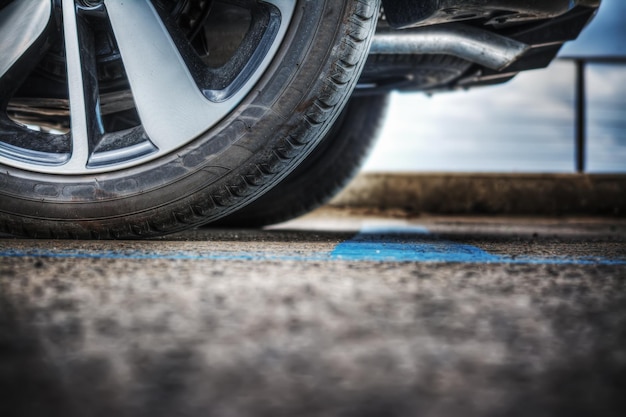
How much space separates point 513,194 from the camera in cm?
423

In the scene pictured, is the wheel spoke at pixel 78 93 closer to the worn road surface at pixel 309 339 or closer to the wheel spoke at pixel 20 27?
the wheel spoke at pixel 20 27

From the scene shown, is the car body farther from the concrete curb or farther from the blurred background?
the blurred background

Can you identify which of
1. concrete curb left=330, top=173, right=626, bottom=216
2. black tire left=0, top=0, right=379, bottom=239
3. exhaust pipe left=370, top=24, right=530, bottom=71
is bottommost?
concrete curb left=330, top=173, right=626, bottom=216

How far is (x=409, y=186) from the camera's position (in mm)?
4324

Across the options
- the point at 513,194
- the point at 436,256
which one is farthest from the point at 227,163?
the point at 513,194

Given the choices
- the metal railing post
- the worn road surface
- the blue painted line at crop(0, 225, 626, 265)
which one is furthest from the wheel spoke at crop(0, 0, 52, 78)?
the metal railing post

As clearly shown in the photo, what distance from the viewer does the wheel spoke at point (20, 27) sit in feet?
4.84

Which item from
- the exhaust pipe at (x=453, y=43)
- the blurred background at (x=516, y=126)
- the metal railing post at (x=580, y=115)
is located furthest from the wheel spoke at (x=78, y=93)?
the metal railing post at (x=580, y=115)

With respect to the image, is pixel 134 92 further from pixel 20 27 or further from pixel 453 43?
pixel 453 43

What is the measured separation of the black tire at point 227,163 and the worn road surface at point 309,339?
1.18 feet

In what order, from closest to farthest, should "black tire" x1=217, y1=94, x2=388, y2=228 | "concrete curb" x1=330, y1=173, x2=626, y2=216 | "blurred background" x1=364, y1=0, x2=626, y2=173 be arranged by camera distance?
"black tire" x1=217, y1=94, x2=388, y2=228, "concrete curb" x1=330, y1=173, x2=626, y2=216, "blurred background" x1=364, y1=0, x2=626, y2=173

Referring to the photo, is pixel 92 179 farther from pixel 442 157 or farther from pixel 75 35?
pixel 442 157

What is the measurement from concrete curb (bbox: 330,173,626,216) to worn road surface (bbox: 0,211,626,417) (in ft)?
10.7

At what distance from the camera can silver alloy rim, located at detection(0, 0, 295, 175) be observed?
1399 millimetres
